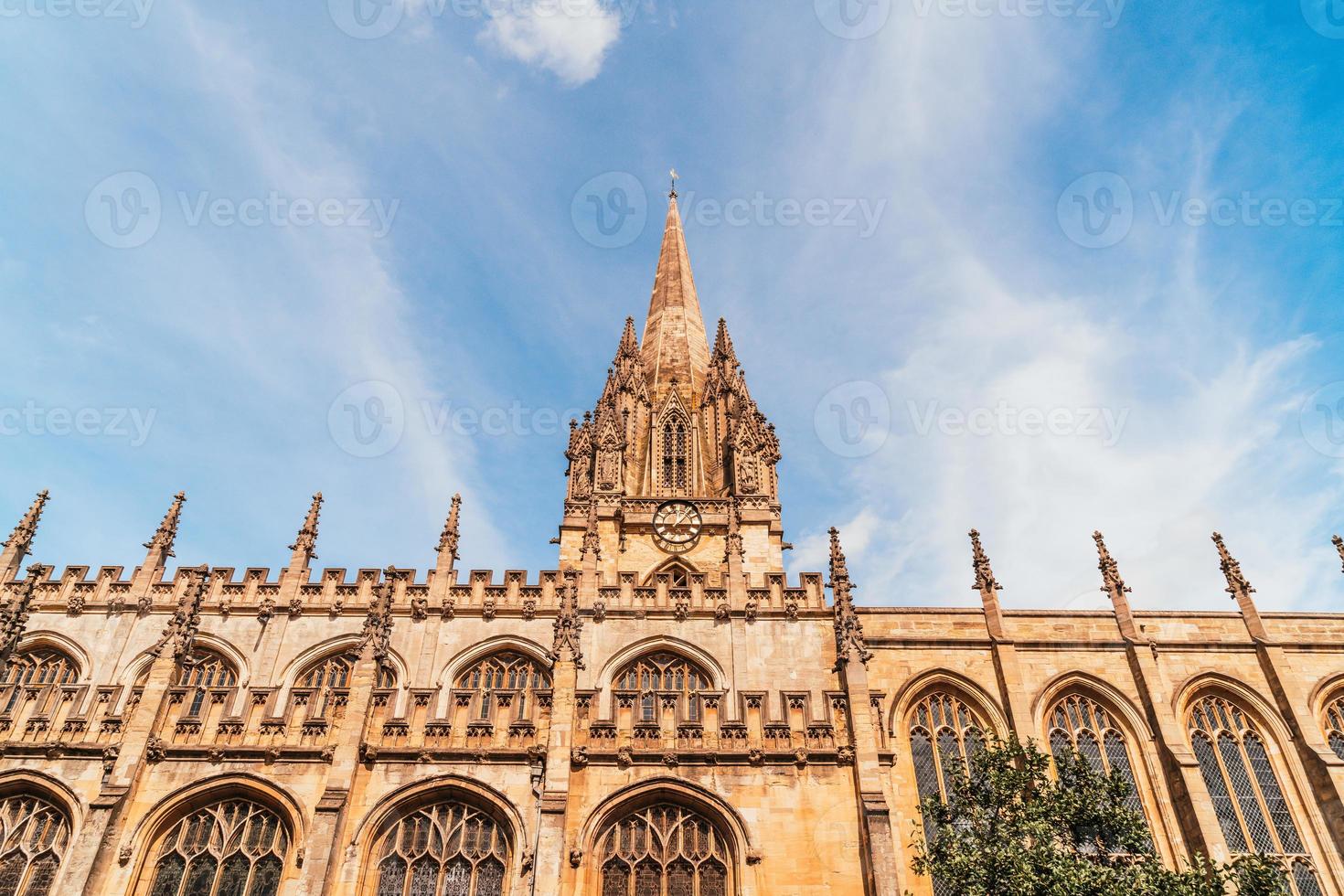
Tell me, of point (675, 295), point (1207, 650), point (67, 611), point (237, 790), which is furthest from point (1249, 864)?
point (675, 295)

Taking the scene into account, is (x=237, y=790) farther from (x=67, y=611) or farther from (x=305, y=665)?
(x=67, y=611)

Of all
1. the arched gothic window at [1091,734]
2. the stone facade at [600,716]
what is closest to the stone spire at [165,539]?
the stone facade at [600,716]

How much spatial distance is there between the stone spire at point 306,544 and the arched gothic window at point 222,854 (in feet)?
32.2

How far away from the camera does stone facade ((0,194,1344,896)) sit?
15141 mm

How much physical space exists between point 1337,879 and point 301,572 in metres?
27.7

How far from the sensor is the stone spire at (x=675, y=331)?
4110cm

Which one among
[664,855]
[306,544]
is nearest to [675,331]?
[306,544]

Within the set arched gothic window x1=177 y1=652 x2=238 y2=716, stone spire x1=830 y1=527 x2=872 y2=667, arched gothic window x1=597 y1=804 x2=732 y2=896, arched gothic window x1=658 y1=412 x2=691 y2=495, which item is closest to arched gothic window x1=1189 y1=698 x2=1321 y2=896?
stone spire x1=830 y1=527 x2=872 y2=667

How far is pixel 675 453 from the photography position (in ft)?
120

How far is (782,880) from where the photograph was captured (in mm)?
14984

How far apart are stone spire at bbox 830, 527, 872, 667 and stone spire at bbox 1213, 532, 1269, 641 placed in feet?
42.3

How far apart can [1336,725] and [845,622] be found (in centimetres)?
1566

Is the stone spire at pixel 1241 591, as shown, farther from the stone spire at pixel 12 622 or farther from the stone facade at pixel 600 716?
the stone spire at pixel 12 622

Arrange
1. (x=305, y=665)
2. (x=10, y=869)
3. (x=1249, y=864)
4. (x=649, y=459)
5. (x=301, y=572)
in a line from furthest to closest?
(x=649, y=459)
(x=301, y=572)
(x=305, y=665)
(x=10, y=869)
(x=1249, y=864)
